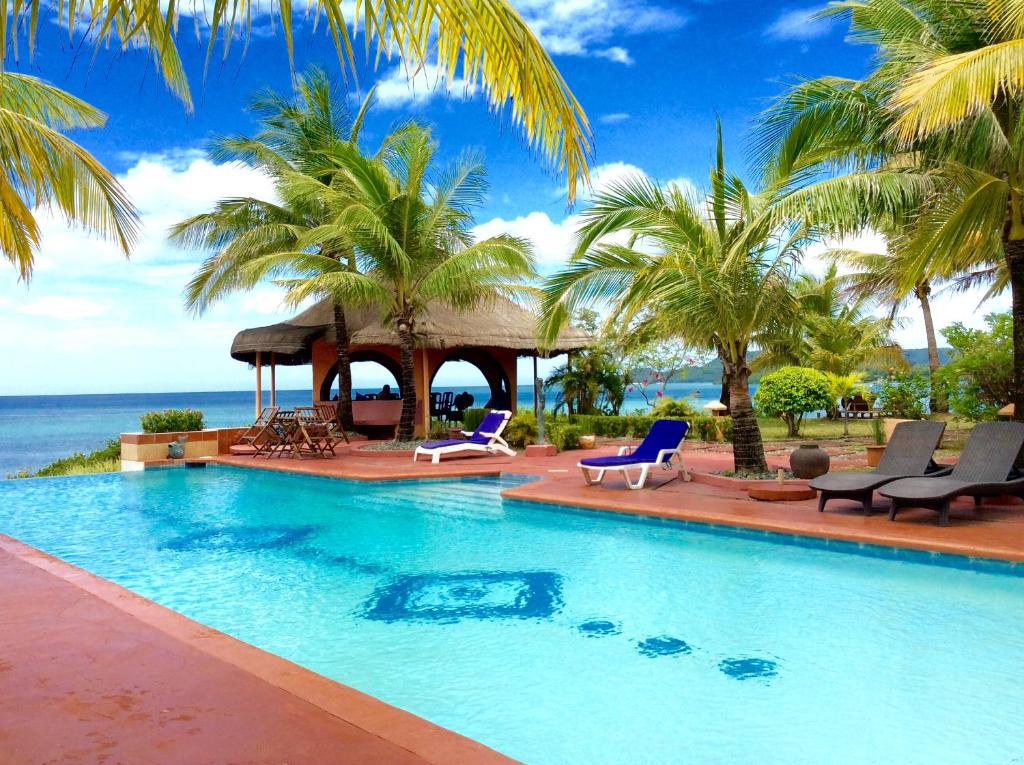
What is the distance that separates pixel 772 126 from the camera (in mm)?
9648

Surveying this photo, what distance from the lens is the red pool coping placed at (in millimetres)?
2682

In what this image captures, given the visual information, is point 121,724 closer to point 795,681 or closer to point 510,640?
point 510,640

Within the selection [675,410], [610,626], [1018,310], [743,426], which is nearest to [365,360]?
[675,410]

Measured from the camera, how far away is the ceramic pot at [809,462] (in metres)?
9.62

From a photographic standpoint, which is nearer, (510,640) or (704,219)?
(510,640)

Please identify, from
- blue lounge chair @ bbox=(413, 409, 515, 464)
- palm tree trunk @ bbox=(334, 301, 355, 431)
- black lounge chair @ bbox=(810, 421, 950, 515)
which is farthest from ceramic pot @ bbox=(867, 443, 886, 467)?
palm tree trunk @ bbox=(334, 301, 355, 431)

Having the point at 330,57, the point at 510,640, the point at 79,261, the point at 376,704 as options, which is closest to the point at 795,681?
the point at 510,640

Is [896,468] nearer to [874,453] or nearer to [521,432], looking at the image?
[874,453]

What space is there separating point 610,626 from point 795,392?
11.1 m

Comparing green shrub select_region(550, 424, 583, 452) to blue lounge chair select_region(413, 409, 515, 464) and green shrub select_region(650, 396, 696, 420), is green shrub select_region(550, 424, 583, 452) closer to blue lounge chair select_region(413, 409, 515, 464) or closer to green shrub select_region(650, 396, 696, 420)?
blue lounge chair select_region(413, 409, 515, 464)

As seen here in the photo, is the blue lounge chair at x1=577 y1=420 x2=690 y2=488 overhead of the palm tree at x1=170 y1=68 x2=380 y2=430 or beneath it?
beneath

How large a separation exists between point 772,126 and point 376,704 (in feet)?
28.6

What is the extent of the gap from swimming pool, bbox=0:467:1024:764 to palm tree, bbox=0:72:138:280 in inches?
115

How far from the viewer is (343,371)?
17.9 metres
